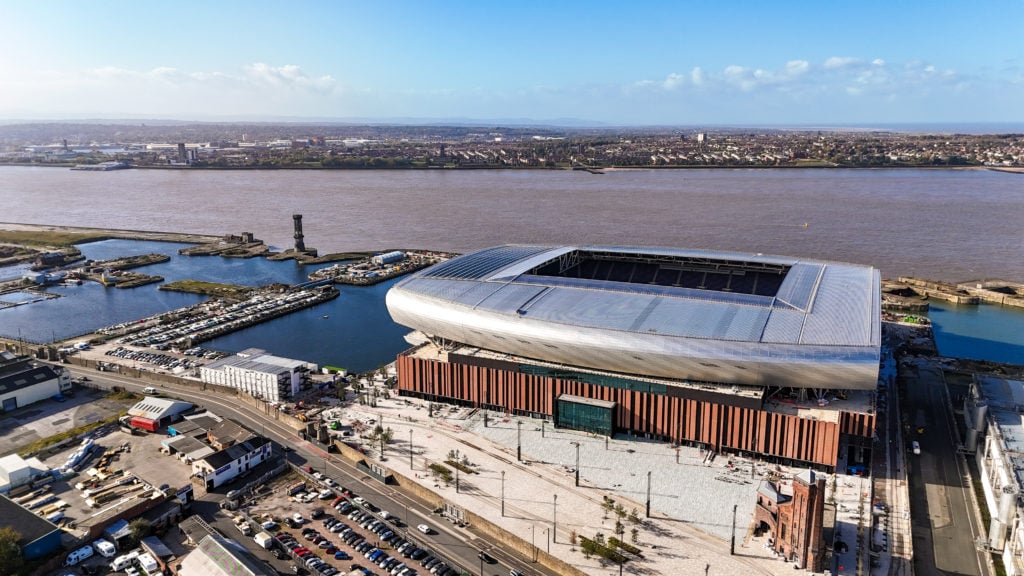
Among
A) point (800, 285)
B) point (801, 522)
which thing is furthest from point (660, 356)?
point (800, 285)

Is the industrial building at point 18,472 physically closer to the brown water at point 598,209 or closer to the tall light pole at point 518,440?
the tall light pole at point 518,440

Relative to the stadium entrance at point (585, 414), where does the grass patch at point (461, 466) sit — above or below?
below

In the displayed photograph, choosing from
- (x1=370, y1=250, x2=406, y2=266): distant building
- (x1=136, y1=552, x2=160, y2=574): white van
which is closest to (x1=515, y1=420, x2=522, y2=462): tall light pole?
(x1=136, y1=552, x2=160, y2=574): white van

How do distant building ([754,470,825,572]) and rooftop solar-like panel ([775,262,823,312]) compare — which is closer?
distant building ([754,470,825,572])

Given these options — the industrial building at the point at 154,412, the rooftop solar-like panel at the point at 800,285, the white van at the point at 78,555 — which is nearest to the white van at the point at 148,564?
the white van at the point at 78,555

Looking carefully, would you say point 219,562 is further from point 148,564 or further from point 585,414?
point 585,414

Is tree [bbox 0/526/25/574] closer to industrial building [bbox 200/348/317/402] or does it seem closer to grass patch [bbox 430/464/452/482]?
grass patch [bbox 430/464/452/482]
